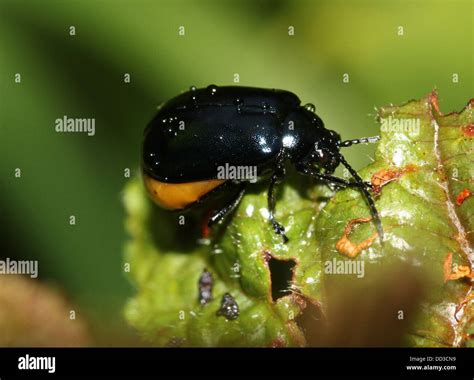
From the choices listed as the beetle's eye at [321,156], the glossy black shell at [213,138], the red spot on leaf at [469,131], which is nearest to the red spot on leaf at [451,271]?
the red spot on leaf at [469,131]

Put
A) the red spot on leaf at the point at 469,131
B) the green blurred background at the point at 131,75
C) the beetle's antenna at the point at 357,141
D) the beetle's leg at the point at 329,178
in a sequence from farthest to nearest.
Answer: the green blurred background at the point at 131,75, the beetle's antenna at the point at 357,141, the beetle's leg at the point at 329,178, the red spot on leaf at the point at 469,131

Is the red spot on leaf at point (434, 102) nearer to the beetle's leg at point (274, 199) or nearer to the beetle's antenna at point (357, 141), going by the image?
the beetle's antenna at point (357, 141)

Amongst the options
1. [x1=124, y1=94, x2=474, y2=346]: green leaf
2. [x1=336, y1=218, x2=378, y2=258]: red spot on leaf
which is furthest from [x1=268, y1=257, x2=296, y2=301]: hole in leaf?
[x1=336, y1=218, x2=378, y2=258]: red spot on leaf

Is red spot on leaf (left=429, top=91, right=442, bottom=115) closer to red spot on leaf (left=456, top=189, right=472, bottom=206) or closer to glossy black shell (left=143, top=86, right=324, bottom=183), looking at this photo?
red spot on leaf (left=456, top=189, right=472, bottom=206)

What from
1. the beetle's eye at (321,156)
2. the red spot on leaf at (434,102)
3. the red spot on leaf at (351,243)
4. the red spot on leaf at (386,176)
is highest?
the red spot on leaf at (434,102)

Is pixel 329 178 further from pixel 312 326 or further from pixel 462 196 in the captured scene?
pixel 312 326

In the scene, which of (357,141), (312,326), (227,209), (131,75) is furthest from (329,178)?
(131,75)
